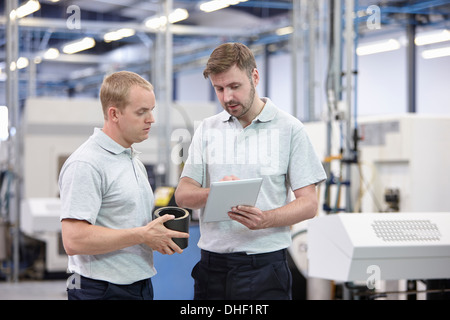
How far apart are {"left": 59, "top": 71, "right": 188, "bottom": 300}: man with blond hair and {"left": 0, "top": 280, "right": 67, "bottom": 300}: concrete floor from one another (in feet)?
11.5

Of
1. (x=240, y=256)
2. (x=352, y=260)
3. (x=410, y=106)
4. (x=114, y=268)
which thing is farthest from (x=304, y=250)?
(x=410, y=106)

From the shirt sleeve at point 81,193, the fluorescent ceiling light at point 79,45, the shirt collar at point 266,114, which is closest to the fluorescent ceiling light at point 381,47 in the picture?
Answer: the fluorescent ceiling light at point 79,45

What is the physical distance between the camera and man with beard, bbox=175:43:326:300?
5.47 ft

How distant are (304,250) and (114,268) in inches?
112

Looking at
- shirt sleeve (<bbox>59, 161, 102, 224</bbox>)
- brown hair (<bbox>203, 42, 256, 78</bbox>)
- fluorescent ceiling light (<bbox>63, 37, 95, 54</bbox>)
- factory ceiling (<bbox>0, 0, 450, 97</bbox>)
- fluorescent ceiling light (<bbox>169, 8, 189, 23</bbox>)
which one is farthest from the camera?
fluorescent ceiling light (<bbox>63, 37, 95, 54</bbox>)

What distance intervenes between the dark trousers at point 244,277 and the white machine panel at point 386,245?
31.6 inches

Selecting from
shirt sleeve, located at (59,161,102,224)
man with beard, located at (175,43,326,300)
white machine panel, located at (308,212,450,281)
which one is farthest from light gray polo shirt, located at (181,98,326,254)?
white machine panel, located at (308,212,450,281)

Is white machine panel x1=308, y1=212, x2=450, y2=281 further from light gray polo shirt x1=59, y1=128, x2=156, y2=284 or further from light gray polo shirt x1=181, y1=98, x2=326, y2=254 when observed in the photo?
light gray polo shirt x1=59, y1=128, x2=156, y2=284

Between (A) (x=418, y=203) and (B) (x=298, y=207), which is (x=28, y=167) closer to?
(A) (x=418, y=203)

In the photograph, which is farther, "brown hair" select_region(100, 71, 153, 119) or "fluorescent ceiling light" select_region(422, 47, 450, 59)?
"fluorescent ceiling light" select_region(422, 47, 450, 59)

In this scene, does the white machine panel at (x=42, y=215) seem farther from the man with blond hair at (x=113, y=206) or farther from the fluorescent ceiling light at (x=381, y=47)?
the fluorescent ceiling light at (x=381, y=47)

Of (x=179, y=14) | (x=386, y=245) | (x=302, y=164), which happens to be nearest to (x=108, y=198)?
(x=302, y=164)

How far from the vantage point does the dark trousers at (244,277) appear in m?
1.70

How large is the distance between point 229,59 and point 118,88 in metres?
0.32
